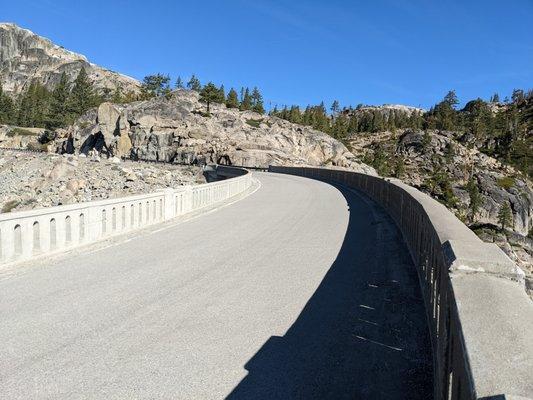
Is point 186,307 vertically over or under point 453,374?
under

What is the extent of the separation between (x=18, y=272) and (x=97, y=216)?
2594 mm

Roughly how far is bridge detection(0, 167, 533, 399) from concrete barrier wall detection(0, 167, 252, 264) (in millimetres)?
33

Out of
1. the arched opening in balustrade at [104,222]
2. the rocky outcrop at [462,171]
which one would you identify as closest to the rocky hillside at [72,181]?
the arched opening in balustrade at [104,222]

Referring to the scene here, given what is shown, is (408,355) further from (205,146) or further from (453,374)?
(205,146)

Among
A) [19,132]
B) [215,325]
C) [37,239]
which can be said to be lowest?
[215,325]

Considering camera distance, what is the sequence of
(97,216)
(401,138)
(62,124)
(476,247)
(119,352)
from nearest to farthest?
(476,247)
(119,352)
(97,216)
(62,124)
(401,138)

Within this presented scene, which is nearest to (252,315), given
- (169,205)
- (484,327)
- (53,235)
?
(484,327)

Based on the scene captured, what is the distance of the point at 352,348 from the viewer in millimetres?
4695

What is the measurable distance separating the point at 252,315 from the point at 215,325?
1.82 ft

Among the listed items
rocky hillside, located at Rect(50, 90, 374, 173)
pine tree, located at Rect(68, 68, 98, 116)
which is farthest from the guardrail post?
pine tree, located at Rect(68, 68, 98, 116)

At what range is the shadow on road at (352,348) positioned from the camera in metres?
3.87

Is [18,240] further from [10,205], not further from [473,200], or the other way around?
[473,200]

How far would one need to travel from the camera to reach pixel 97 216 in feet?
31.4

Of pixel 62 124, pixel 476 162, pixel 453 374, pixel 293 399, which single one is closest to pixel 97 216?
pixel 293 399
